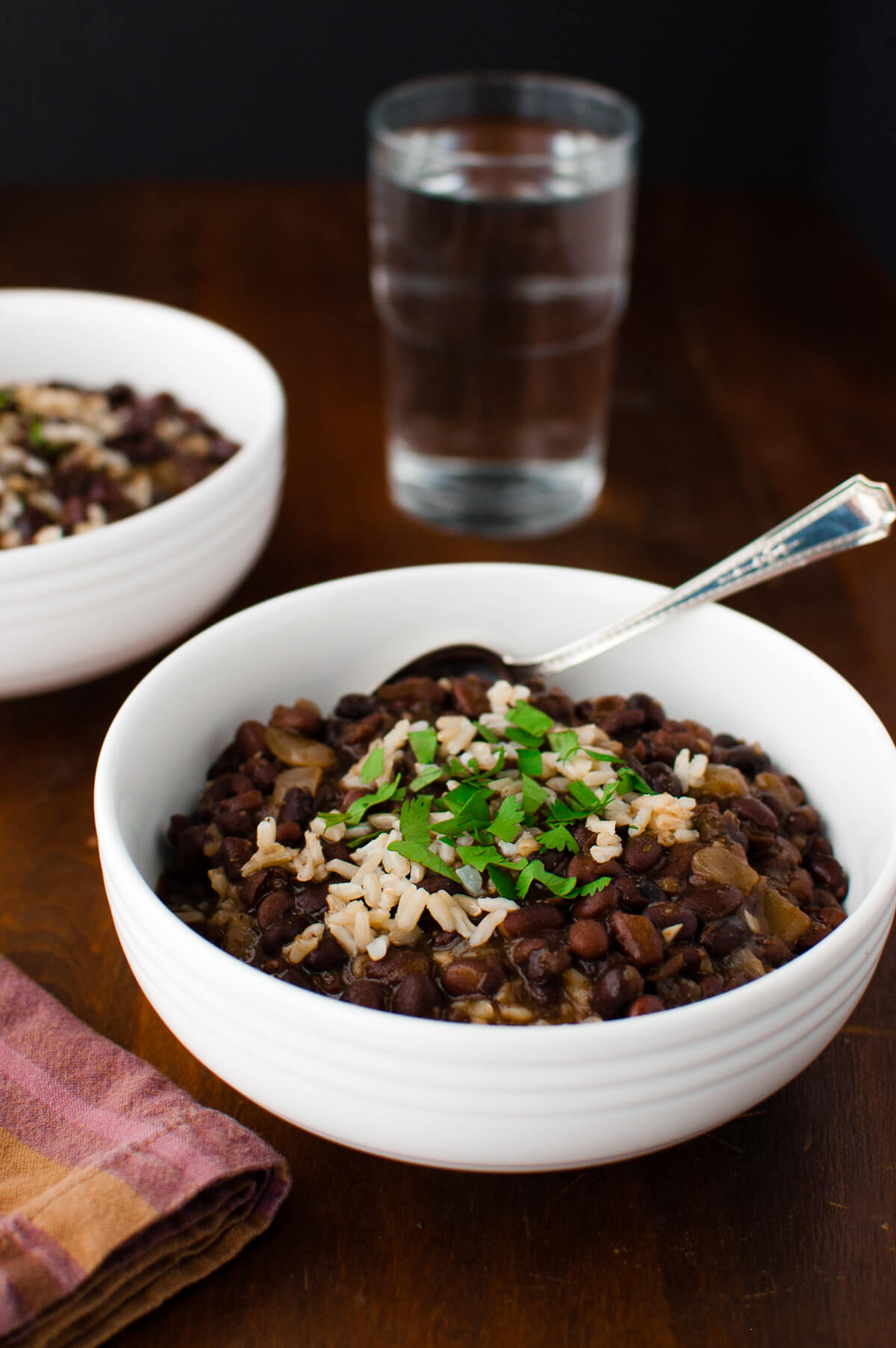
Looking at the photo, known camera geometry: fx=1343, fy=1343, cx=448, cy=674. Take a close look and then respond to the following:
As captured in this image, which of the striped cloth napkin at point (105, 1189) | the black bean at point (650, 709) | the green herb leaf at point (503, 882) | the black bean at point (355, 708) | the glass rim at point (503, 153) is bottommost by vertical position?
the striped cloth napkin at point (105, 1189)

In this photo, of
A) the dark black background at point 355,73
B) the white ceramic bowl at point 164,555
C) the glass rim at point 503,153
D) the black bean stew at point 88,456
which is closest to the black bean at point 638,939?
the white ceramic bowl at point 164,555

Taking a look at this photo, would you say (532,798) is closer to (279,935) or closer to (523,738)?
(523,738)

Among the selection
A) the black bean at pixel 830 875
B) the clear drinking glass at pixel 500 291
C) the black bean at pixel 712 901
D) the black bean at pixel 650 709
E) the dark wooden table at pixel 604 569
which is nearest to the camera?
the dark wooden table at pixel 604 569

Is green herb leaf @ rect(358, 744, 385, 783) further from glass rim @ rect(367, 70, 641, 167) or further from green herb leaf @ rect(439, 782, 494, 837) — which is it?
glass rim @ rect(367, 70, 641, 167)

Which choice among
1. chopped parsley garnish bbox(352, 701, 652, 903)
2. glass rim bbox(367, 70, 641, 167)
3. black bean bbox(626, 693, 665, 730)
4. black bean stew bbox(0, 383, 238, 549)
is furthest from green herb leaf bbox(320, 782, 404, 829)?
glass rim bbox(367, 70, 641, 167)

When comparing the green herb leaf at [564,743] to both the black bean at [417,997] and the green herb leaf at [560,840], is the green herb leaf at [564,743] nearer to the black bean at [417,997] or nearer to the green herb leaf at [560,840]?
the green herb leaf at [560,840]

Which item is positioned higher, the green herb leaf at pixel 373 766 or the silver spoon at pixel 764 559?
the silver spoon at pixel 764 559

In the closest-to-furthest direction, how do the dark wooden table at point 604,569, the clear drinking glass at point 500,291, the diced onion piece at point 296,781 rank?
the dark wooden table at point 604,569
the diced onion piece at point 296,781
the clear drinking glass at point 500,291

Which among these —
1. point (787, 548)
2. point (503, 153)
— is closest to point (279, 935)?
point (787, 548)
